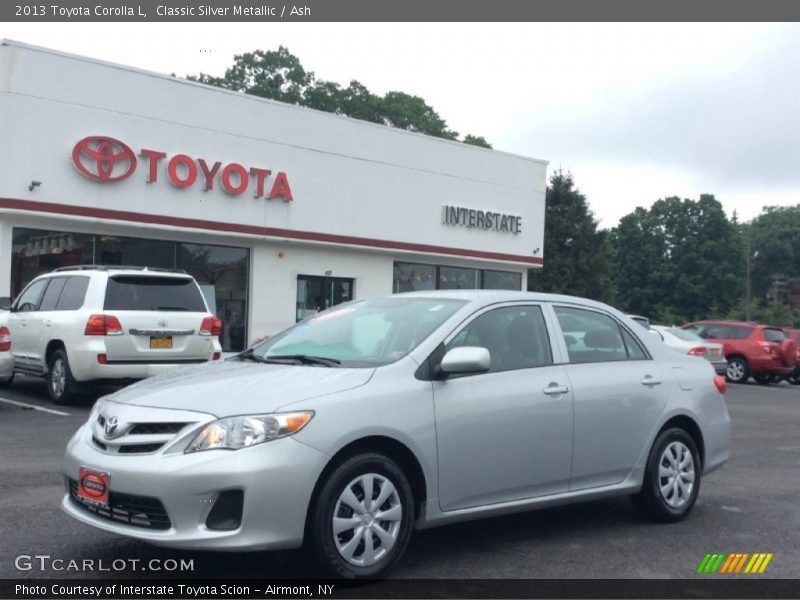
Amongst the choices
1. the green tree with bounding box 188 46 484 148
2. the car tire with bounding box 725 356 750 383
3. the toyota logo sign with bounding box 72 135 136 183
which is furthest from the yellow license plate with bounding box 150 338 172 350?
the green tree with bounding box 188 46 484 148

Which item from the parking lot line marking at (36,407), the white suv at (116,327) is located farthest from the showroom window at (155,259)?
the parking lot line marking at (36,407)

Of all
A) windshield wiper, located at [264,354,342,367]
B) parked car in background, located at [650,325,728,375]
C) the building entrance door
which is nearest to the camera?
windshield wiper, located at [264,354,342,367]

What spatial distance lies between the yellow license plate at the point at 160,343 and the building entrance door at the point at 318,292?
9.67 metres

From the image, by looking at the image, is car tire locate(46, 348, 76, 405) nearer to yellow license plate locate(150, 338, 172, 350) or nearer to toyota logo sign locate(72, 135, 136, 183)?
yellow license plate locate(150, 338, 172, 350)

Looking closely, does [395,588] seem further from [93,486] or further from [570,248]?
[570,248]

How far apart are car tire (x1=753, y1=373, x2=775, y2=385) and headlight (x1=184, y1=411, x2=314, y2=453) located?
23.3 meters

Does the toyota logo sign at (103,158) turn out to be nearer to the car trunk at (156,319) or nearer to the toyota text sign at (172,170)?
the toyota text sign at (172,170)

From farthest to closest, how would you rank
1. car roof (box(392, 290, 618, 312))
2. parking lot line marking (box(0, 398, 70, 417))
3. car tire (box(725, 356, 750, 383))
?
car tire (box(725, 356, 750, 383)) < parking lot line marking (box(0, 398, 70, 417)) < car roof (box(392, 290, 618, 312))

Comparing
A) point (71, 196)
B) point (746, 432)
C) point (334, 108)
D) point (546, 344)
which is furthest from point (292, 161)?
point (334, 108)

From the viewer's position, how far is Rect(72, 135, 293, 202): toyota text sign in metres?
18.5

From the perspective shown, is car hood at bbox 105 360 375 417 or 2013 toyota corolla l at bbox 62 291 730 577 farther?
car hood at bbox 105 360 375 417

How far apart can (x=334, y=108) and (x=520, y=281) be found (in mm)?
31300

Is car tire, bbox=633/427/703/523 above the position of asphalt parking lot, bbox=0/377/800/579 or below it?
above

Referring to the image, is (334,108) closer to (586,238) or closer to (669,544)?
(586,238)
